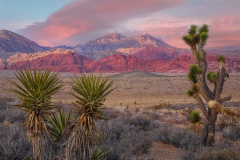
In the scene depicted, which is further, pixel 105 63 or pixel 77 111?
pixel 105 63

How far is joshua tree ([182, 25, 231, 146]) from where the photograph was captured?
969 centimetres

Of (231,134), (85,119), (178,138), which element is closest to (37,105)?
(85,119)

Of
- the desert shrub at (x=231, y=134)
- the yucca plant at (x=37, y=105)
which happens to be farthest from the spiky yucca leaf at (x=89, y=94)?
the desert shrub at (x=231, y=134)

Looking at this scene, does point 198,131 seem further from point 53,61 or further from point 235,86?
point 53,61

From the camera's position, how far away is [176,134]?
35.4 feet

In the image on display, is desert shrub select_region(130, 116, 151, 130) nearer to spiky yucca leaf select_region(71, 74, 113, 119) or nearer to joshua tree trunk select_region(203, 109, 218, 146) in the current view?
joshua tree trunk select_region(203, 109, 218, 146)

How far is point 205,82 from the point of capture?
33.6 ft

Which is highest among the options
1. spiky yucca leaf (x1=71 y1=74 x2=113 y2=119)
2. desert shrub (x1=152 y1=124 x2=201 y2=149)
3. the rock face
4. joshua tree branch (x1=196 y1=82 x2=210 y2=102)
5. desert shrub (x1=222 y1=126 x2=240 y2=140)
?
the rock face

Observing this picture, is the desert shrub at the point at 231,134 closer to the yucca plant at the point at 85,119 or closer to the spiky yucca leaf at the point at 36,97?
the yucca plant at the point at 85,119

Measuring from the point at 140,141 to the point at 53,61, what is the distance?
524ft

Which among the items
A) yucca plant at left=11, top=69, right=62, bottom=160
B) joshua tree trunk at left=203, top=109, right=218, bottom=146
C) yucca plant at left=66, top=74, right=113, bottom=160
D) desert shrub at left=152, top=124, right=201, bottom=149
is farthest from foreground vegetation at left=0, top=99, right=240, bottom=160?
yucca plant at left=11, top=69, right=62, bottom=160

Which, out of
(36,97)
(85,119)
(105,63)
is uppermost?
(105,63)

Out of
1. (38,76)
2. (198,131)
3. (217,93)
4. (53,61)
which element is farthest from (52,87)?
(53,61)

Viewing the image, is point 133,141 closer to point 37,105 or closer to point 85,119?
point 85,119
